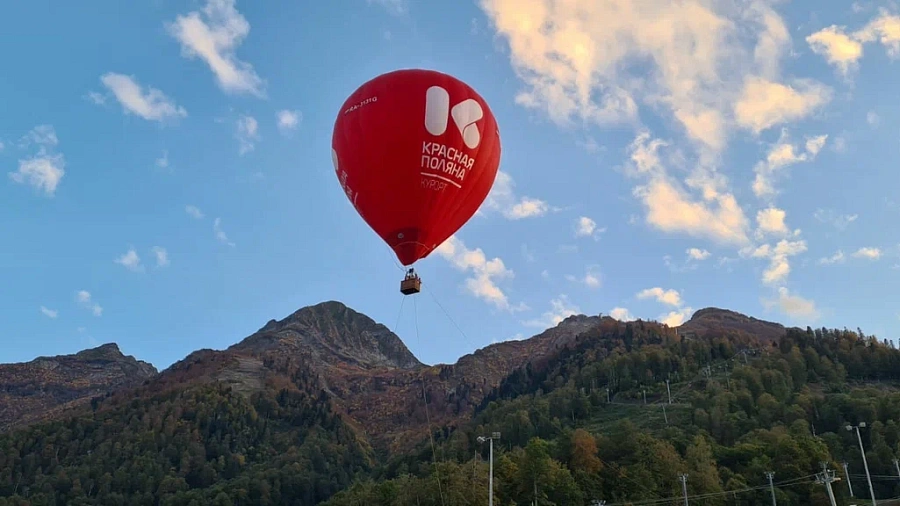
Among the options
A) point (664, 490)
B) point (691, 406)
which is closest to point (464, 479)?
point (664, 490)

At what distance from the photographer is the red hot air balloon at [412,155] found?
81.9 feet

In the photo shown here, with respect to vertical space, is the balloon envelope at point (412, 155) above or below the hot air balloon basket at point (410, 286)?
above

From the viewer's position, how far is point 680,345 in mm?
172375

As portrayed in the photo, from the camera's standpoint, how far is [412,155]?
24797mm

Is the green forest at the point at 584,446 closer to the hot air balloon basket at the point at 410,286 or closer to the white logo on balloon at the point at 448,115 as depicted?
the hot air balloon basket at the point at 410,286

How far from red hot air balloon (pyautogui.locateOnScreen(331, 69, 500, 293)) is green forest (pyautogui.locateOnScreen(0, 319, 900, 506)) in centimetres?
3174

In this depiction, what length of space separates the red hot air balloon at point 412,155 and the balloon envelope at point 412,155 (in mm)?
36

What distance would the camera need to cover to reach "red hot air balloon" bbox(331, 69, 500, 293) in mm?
24969

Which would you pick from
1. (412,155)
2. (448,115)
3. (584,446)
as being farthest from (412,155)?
(584,446)

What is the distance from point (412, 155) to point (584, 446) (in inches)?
2612

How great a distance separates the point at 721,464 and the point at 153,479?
123395mm

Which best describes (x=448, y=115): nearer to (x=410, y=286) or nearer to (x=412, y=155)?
(x=412, y=155)

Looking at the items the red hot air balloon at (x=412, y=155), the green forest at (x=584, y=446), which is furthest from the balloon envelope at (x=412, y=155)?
the green forest at (x=584, y=446)

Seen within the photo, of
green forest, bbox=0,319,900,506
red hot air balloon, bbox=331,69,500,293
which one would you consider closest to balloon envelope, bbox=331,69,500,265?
red hot air balloon, bbox=331,69,500,293
